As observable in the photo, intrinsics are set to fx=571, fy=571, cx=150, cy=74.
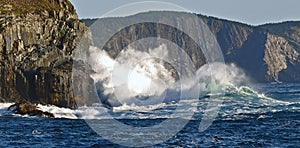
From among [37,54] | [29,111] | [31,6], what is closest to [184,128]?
[29,111]

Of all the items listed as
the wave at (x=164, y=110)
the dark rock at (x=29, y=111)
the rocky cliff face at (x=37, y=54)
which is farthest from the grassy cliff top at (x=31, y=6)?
the dark rock at (x=29, y=111)

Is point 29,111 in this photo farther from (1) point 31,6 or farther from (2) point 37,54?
(1) point 31,6

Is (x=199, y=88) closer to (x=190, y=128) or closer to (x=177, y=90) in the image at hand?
(x=177, y=90)

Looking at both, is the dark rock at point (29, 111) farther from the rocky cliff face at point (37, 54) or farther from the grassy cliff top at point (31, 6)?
the grassy cliff top at point (31, 6)

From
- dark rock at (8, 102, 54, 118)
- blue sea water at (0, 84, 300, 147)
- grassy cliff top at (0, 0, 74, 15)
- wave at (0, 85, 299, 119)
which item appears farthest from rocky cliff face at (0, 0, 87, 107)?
dark rock at (8, 102, 54, 118)

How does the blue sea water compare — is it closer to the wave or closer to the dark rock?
the wave
